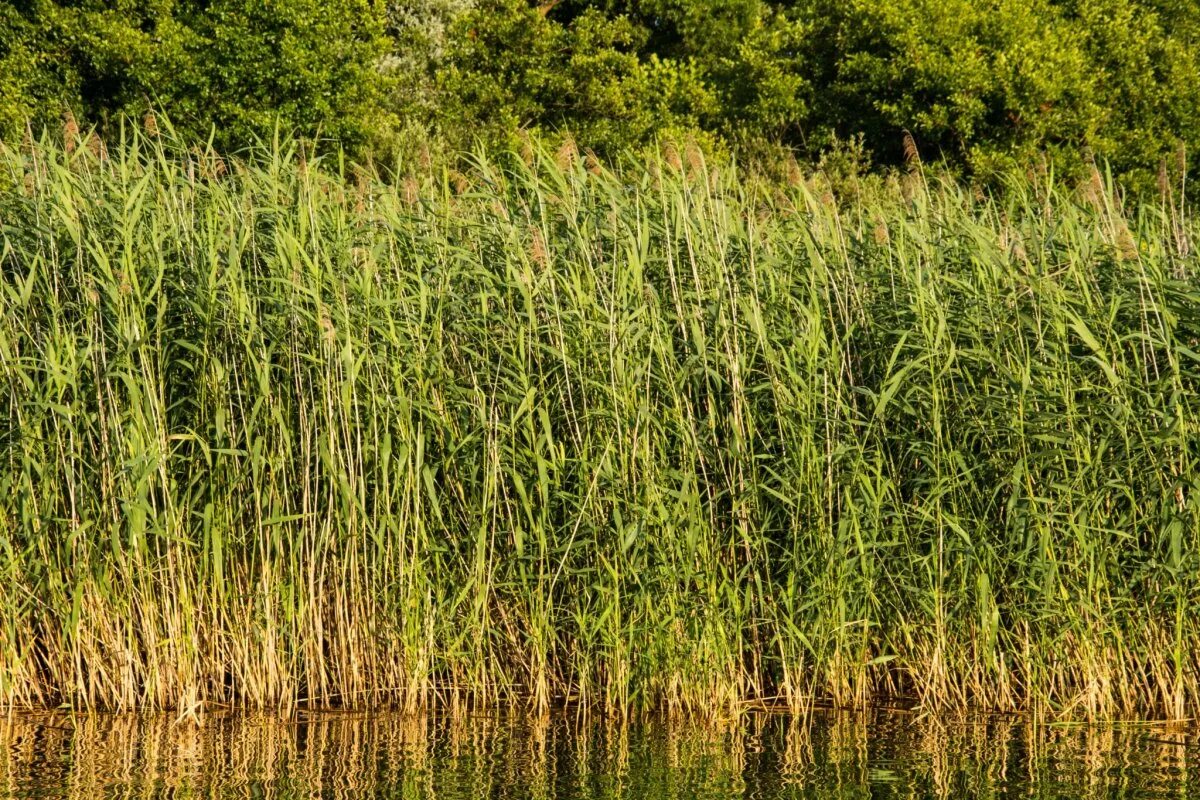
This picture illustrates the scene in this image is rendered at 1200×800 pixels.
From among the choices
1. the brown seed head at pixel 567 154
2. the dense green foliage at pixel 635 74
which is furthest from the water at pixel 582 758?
the dense green foliage at pixel 635 74

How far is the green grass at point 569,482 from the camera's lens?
5.81 m

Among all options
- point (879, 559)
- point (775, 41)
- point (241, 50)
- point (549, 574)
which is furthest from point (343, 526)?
point (775, 41)

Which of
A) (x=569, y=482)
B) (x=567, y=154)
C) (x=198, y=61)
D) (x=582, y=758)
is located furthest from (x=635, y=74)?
(x=582, y=758)

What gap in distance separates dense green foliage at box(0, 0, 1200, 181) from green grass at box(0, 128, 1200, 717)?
969 centimetres

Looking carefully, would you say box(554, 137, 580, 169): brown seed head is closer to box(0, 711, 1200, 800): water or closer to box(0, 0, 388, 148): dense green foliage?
box(0, 711, 1200, 800): water

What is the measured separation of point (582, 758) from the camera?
209 inches

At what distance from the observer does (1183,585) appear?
579 cm

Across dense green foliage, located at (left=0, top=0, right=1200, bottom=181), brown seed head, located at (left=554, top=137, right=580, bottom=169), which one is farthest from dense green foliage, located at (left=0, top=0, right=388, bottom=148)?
brown seed head, located at (left=554, top=137, right=580, bottom=169)

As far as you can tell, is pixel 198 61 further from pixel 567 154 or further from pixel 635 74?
pixel 567 154

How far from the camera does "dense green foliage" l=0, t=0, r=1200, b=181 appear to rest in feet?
51.5

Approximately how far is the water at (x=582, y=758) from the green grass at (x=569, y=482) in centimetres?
23

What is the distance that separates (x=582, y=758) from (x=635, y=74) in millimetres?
14929

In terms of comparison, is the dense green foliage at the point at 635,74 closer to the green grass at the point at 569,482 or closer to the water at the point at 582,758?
the green grass at the point at 569,482

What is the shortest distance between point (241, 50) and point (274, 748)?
11701 mm
